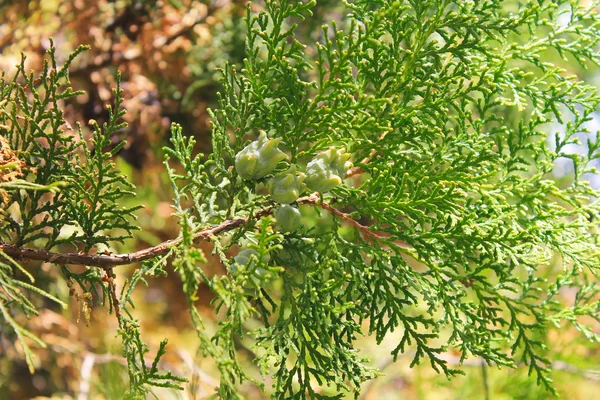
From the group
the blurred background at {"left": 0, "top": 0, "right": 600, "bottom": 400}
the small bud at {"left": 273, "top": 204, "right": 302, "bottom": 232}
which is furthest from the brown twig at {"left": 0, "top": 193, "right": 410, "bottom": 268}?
the blurred background at {"left": 0, "top": 0, "right": 600, "bottom": 400}

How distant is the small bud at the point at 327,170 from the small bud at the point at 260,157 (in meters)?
0.04

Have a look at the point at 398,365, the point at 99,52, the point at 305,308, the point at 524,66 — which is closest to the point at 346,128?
the point at 305,308

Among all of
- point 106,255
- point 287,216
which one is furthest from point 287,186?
point 106,255

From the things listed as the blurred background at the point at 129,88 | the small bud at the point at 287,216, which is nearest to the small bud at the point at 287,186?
the small bud at the point at 287,216

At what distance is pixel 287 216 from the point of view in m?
0.63

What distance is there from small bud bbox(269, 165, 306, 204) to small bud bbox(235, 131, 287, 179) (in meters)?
0.02

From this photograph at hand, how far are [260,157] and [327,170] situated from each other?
8 centimetres

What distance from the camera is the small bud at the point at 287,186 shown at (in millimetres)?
611

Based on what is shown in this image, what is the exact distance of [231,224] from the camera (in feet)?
2.15

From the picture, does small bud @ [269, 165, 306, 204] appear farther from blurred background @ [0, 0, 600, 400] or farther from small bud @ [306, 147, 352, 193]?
blurred background @ [0, 0, 600, 400]

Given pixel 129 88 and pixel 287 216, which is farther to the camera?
pixel 129 88

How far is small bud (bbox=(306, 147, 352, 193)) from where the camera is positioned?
624 mm

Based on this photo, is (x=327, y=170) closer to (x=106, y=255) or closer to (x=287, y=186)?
(x=287, y=186)

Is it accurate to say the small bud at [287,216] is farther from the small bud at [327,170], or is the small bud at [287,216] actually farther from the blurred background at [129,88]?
the blurred background at [129,88]
